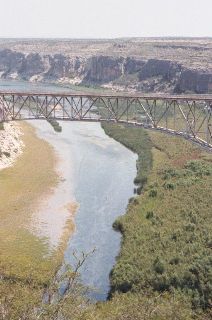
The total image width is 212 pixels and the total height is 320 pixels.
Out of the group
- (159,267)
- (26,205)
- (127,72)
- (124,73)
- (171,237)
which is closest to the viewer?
(159,267)

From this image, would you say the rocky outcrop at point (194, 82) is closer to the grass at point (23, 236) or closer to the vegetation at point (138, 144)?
the vegetation at point (138, 144)

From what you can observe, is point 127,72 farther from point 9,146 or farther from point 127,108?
point 127,108

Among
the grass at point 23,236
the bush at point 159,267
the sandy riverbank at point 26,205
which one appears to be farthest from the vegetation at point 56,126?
the bush at point 159,267

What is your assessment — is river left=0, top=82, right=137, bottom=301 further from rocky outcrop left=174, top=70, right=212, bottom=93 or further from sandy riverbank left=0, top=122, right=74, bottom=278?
rocky outcrop left=174, top=70, right=212, bottom=93

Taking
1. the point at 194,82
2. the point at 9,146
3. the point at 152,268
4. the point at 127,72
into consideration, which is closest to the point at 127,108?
the point at 9,146

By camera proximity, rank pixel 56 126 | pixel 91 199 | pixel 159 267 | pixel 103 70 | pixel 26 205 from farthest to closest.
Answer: pixel 103 70 < pixel 56 126 < pixel 91 199 < pixel 26 205 < pixel 159 267

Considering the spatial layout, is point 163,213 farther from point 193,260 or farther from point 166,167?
point 166,167
